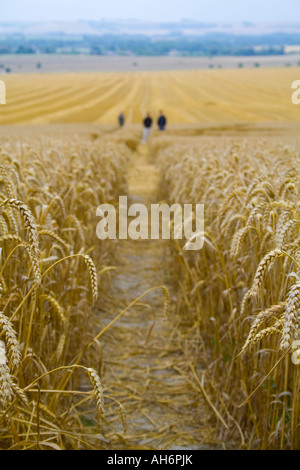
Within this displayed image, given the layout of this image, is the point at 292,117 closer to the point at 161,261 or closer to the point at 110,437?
the point at 161,261

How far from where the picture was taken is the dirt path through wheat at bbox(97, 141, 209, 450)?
2879mm

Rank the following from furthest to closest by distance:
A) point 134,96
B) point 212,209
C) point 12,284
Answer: point 134,96 < point 212,209 < point 12,284

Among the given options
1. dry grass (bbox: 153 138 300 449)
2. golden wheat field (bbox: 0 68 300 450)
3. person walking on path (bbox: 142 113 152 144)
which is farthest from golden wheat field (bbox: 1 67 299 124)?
dry grass (bbox: 153 138 300 449)

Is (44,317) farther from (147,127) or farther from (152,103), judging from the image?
(152,103)

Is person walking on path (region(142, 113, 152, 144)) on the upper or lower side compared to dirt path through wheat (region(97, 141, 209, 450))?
upper

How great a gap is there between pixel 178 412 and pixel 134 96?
46235mm

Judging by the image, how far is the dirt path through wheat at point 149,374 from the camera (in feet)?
9.45

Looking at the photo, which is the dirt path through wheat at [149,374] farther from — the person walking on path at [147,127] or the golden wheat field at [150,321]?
the person walking on path at [147,127]

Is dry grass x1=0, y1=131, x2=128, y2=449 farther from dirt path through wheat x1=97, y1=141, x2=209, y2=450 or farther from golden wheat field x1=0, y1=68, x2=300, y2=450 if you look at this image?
dirt path through wheat x1=97, y1=141, x2=209, y2=450

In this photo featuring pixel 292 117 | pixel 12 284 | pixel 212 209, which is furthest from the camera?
pixel 292 117

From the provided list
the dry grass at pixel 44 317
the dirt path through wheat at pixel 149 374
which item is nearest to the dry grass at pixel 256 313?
the dirt path through wheat at pixel 149 374
